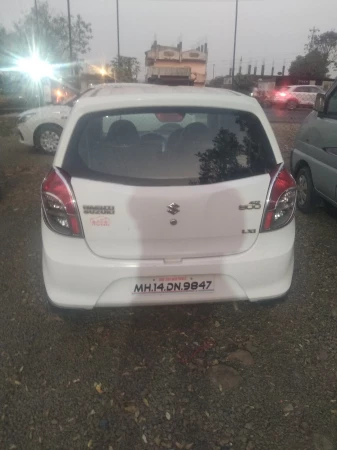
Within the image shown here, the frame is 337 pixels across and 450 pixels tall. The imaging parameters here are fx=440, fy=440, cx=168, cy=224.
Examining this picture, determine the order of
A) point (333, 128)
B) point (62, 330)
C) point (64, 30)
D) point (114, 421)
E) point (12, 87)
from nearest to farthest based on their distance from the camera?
point (114, 421)
point (62, 330)
point (333, 128)
point (12, 87)
point (64, 30)

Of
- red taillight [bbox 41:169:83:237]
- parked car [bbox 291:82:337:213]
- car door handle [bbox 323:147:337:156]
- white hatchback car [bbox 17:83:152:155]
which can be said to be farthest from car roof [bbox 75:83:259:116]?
white hatchback car [bbox 17:83:152:155]

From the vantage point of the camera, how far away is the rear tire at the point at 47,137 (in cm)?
1027

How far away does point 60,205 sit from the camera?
2697 millimetres

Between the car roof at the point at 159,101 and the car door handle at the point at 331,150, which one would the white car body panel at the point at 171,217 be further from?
the car door handle at the point at 331,150

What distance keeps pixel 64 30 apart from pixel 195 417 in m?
56.9

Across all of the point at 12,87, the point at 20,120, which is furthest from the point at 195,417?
the point at 12,87

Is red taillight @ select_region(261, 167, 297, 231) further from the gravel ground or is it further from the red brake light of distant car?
the gravel ground

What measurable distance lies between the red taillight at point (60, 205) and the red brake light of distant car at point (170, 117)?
0.74m

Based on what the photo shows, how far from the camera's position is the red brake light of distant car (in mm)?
2859

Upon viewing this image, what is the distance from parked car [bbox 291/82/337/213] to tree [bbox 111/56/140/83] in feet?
72.3

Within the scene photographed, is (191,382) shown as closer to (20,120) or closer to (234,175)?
(234,175)

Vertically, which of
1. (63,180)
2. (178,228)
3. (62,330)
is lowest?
(62,330)

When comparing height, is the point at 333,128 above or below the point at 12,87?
above

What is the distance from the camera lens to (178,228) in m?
2.71
